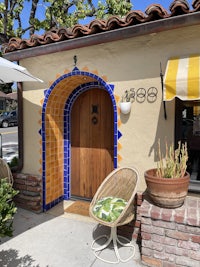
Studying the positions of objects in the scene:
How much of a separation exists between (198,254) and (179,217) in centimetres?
70

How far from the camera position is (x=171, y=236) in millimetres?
4180

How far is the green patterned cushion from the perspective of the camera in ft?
15.3

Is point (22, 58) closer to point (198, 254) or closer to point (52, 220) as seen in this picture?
point (52, 220)

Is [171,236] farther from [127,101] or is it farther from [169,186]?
[127,101]

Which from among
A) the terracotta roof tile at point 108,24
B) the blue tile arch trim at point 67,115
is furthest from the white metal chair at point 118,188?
the terracotta roof tile at point 108,24

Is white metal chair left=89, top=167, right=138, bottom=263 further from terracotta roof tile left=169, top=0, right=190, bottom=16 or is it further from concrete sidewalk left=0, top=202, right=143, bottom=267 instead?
terracotta roof tile left=169, top=0, right=190, bottom=16

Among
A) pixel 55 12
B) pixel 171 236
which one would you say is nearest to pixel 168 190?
pixel 171 236

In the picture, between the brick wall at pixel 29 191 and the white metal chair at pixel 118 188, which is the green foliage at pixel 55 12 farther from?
the white metal chair at pixel 118 188

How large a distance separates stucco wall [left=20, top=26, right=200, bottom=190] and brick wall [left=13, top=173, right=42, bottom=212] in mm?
2763

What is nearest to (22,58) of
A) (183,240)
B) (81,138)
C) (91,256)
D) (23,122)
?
(23,122)

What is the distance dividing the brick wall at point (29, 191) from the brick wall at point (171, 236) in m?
3.58

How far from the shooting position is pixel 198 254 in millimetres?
4016

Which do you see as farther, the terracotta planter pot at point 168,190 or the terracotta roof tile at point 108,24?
the terracotta roof tile at point 108,24

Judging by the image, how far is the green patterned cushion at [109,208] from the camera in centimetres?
465
